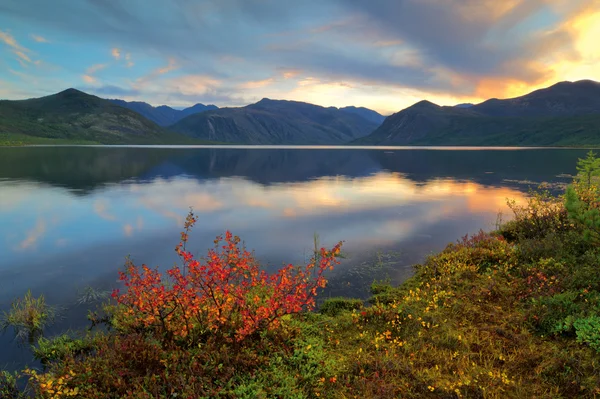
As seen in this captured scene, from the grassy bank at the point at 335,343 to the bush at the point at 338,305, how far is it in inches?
2.4

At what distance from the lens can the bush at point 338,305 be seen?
14.6m

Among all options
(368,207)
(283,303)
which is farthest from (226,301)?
(368,207)

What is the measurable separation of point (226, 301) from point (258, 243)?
44.2ft

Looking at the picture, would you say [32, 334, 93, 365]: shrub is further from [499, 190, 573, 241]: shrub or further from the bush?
[499, 190, 573, 241]: shrub

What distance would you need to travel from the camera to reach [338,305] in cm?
1503

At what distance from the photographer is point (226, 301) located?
11.4 metres

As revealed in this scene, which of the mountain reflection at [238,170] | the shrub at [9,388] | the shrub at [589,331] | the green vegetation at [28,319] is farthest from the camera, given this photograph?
the mountain reflection at [238,170]

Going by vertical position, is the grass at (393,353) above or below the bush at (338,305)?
above

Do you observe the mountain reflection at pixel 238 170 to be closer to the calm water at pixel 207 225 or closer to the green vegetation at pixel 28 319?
the calm water at pixel 207 225

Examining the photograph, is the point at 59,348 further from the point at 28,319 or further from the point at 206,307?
the point at 206,307

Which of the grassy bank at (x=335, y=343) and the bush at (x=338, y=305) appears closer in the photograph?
the grassy bank at (x=335, y=343)

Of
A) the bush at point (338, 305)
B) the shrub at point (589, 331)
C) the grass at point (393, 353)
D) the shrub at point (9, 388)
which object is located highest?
the shrub at point (589, 331)

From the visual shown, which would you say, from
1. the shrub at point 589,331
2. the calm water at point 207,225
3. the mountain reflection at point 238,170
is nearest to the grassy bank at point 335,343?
the shrub at point 589,331

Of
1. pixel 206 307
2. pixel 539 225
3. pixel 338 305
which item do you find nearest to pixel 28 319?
pixel 206 307
